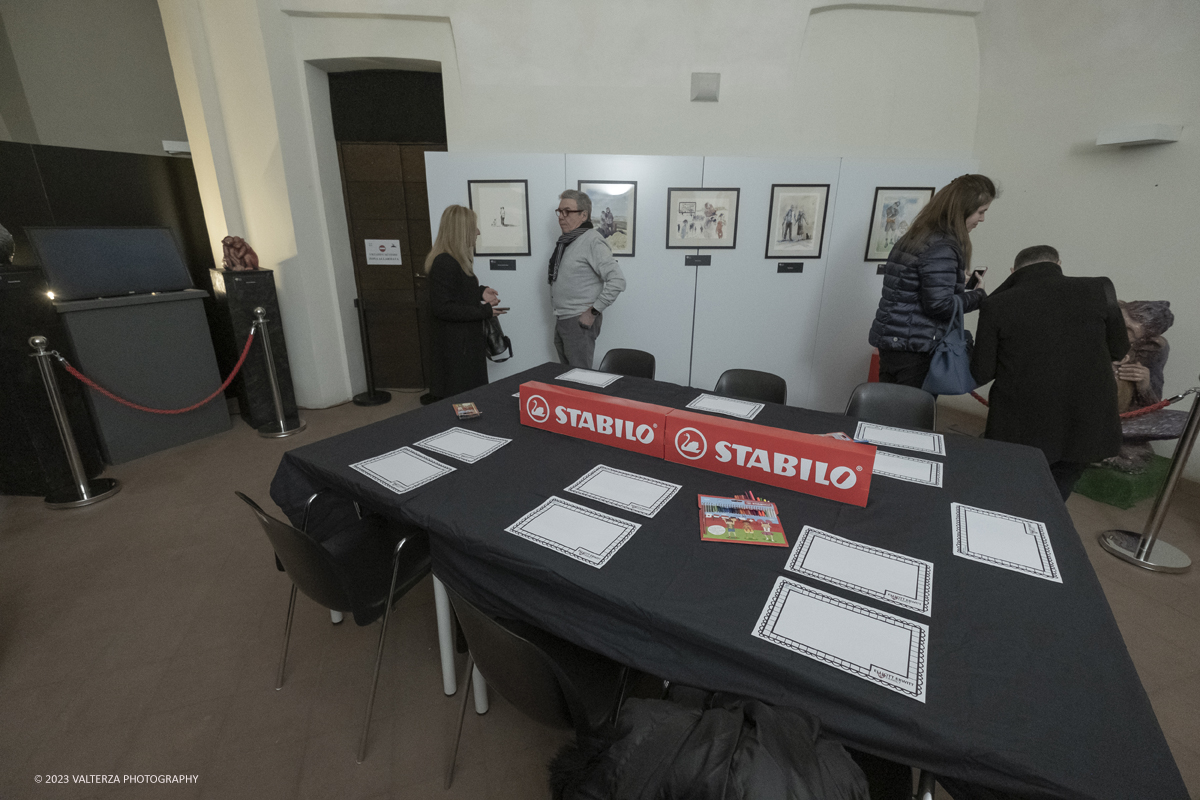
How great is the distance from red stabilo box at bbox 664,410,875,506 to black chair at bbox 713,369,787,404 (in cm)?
100

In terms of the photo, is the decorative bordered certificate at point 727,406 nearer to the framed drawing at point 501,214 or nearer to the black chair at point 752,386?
the black chair at point 752,386

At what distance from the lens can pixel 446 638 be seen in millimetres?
1688

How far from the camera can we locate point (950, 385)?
246 cm

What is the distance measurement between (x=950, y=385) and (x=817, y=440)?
1461 mm

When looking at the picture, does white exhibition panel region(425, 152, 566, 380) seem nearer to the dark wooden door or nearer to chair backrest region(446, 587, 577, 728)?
the dark wooden door

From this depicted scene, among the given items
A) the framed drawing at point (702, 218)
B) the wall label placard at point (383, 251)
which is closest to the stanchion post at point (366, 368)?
the wall label placard at point (383, 251)

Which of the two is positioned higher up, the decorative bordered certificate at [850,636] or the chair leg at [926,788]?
the decorative bordered certificate at [850,636]

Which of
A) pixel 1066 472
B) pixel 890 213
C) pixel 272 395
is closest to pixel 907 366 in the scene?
pixel 1066 472

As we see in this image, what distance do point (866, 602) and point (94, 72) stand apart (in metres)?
6.81

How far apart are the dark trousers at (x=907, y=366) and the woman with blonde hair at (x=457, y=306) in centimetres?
241

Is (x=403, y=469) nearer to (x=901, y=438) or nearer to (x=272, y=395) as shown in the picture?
(x=901, y=438)

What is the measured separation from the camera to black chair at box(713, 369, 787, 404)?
2.58 meters

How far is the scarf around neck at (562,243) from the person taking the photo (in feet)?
11.1

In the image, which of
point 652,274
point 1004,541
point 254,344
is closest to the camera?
Result: point 1004,541
